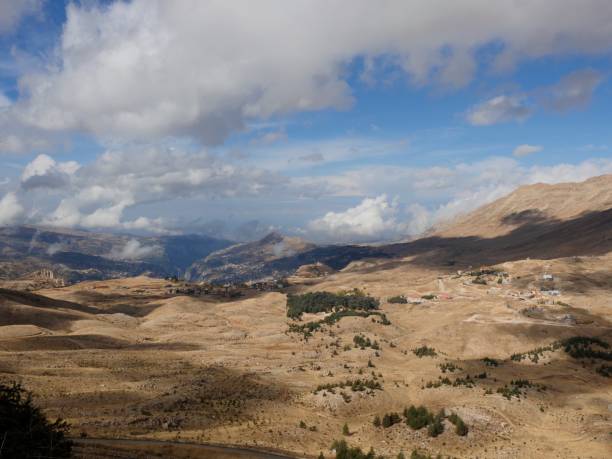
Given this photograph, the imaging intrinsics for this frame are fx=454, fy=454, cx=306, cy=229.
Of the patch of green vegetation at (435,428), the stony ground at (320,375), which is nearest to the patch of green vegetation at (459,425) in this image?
the stony ground at (320,375)

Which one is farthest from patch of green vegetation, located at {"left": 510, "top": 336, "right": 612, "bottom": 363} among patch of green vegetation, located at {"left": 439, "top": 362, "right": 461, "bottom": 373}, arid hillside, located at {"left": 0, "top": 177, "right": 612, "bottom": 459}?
patch of green vegetation, located at {"left": 439, "top": 362, "right": 461, "bottom": 373}

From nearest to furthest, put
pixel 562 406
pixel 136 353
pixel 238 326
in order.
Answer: pixel 562 406 < pixel 136 353 < pixel 238 326

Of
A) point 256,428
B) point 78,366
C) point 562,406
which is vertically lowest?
point 562,406

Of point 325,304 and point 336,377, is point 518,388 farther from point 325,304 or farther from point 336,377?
point 325,304

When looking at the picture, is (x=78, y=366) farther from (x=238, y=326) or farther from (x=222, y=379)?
(x=238, y=326)

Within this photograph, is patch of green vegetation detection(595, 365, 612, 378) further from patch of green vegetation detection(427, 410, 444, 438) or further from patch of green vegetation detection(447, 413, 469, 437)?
patch of green vegetation detection(427, 410, 444, 438)

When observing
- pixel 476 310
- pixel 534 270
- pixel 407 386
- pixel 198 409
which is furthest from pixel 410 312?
pixel 198 409

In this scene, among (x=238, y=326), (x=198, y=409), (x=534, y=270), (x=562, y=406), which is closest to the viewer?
(x=198, y=409)
